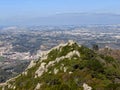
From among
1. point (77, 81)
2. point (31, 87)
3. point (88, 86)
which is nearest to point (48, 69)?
point (31, 87)

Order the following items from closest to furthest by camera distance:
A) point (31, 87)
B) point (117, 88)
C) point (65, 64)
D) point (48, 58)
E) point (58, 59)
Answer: point (117, 88) < point (31, 87) < point (65, 64) < point (58, 59) < point (48, 58)

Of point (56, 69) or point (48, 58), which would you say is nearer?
point (56, 69)

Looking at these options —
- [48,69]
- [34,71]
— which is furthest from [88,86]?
[34,71]

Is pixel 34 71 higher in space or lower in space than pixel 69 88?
lower

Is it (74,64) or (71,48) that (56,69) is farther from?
(71,48)

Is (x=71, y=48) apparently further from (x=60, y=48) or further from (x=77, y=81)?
(x=77, y=81)

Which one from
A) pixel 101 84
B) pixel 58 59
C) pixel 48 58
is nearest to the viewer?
pixel 101 84
